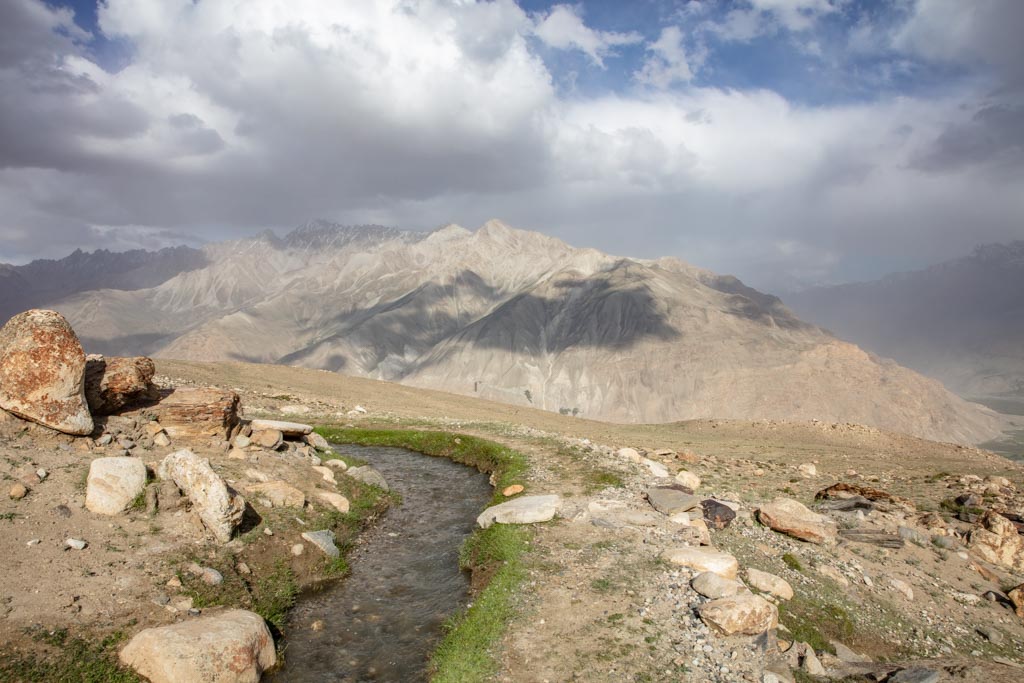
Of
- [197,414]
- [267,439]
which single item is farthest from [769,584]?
[197,414]

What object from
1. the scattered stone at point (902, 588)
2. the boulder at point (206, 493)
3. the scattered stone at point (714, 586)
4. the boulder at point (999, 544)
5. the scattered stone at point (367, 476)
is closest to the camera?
the scattered stone at point (714, 586)

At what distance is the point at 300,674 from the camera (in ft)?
43.7

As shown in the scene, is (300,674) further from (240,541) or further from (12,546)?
(12,546)

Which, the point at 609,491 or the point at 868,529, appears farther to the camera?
the point at 609,491

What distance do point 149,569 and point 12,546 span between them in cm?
311

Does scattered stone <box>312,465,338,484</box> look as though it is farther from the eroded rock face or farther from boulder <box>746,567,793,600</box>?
boulder <box>746,567,793,600</box>

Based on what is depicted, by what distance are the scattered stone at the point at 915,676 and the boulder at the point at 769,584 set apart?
4043mm

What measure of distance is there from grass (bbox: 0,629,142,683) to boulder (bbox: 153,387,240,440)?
12061mm

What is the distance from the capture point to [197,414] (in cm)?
2408

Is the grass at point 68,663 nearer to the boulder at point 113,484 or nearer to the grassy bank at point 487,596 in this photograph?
the boulder at point 113,484

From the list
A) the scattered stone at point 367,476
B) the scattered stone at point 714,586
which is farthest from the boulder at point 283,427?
the scattered stone at point 714,586

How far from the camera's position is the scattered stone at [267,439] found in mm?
25656

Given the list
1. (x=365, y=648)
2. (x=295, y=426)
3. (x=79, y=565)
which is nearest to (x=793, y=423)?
(x=295, y=426)

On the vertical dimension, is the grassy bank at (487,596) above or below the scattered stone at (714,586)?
below
